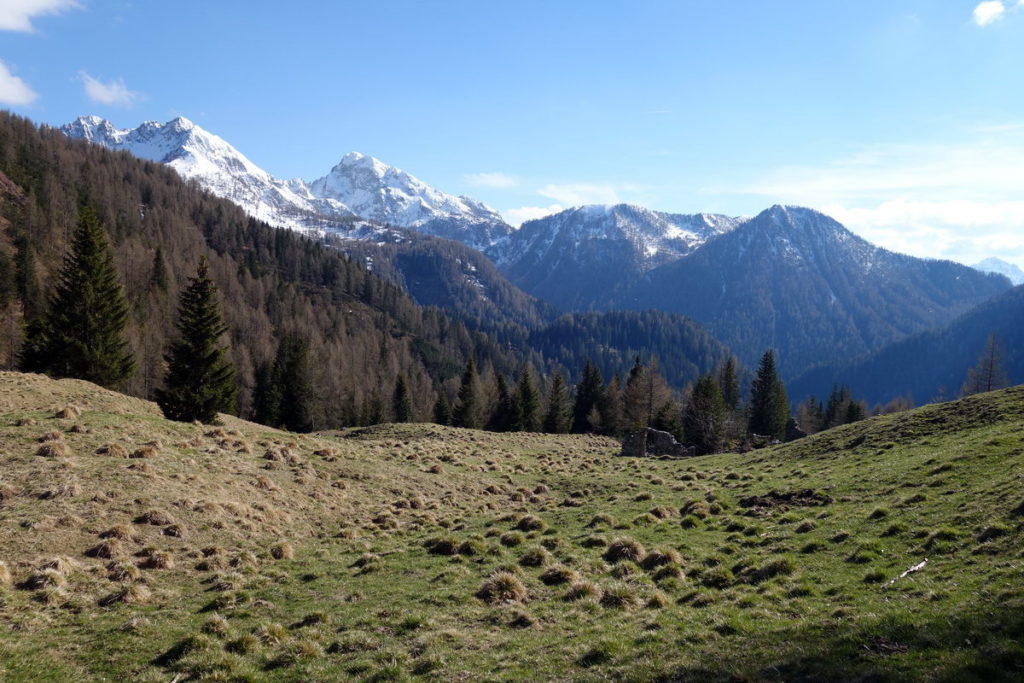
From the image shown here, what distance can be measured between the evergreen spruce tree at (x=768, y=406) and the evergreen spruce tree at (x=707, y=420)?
13.7 m

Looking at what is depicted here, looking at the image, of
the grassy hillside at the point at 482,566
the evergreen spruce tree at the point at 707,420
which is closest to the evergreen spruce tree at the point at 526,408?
the evergreen spruce tree at the point at 707,420

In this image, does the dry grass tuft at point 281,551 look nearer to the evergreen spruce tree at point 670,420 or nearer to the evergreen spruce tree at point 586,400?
the evergreen spruce tree at point 670,420

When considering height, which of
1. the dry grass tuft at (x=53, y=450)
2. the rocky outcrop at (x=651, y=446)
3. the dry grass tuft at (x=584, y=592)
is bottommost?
the rocky outcrop at (x=651, y=446)

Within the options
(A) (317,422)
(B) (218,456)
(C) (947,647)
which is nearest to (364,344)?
(A) (317,422)

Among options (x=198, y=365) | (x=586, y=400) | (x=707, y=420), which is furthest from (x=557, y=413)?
(x=198, y=365)

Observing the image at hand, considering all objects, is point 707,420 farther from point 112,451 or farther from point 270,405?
point 112,451

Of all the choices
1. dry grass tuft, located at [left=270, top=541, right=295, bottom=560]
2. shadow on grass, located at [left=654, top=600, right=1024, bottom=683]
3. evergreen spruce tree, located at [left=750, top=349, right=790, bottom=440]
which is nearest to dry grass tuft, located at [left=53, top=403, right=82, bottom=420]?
dry grass tuft, located at [left=270, top=541, right=295, bottom=560]

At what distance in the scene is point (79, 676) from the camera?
11438 millimetres

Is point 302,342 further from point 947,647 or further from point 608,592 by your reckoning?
point 947,647

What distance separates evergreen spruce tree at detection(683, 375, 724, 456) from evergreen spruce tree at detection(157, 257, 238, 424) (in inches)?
2679

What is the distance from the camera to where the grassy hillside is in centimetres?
1123

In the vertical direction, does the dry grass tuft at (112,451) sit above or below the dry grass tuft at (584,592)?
above

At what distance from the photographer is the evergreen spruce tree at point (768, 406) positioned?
327 ft

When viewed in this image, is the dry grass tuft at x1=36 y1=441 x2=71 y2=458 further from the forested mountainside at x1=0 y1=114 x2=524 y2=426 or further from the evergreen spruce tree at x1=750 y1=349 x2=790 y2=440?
the evergreen spruce tree at x1=750 y1=349 x2=790 y2=440
